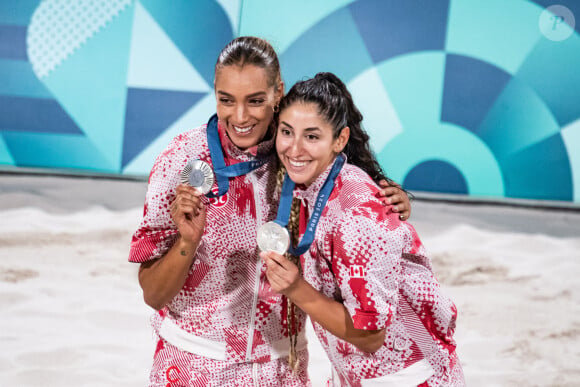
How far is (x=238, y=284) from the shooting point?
6.63ft

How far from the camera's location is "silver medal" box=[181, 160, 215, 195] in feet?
5.80

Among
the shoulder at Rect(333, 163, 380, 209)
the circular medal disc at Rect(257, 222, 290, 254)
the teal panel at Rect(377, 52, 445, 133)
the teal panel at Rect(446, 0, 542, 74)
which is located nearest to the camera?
the circular medal disc at Rect(257, 222, 290, 254)

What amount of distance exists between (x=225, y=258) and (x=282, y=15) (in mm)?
3938

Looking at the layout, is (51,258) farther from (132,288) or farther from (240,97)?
(240,97)

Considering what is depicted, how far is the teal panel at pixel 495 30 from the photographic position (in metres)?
5.50

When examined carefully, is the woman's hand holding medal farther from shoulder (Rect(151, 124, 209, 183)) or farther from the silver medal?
shoulder (Rect(151, 124, 209, 183))

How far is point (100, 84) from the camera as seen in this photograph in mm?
5676

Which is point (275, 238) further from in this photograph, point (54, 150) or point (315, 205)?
point (54, 150)

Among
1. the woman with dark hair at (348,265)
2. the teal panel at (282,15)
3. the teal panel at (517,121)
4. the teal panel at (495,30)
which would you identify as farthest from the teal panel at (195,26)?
the woman with dark hair at (348,265)

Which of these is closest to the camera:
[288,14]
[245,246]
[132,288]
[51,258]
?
[245,246]

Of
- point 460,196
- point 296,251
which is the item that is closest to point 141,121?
point 460,196

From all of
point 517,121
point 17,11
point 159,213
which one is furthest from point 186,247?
point 17,11

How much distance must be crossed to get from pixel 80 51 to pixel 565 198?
14.7 feet

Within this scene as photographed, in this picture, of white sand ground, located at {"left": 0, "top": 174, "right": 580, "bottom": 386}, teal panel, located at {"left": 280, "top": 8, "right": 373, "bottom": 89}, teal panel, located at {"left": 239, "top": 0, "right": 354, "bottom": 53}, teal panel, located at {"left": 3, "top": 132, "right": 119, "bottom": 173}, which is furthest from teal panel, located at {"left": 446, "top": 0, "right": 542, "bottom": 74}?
teal panel, located at {"left": 3, "top": 132, "right": 119, "bottom": 173}
